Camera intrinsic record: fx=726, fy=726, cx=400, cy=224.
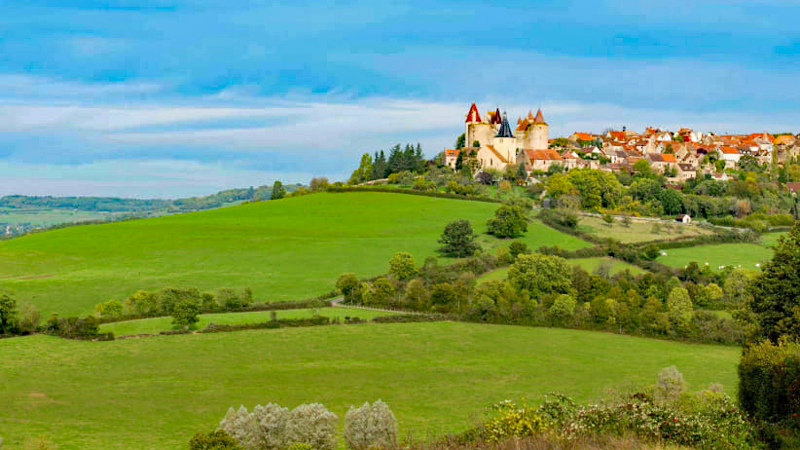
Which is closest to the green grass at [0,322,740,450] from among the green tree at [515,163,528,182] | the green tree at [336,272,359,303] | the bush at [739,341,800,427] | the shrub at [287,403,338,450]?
the shrub at [287,403,338,450]

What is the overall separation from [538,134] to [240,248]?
7382cm

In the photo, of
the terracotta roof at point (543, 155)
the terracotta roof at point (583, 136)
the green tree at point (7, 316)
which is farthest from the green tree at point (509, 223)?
the terracotta roof at point (583, 136)

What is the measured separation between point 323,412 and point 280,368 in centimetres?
1508

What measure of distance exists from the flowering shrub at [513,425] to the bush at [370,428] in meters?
3.59

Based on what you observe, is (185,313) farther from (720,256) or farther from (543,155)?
(543,155)

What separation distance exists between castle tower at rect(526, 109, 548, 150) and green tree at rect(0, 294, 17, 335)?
104126 millimetres

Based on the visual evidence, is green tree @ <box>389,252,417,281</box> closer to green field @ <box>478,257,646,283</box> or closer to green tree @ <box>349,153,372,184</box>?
green field @ <box>478,257,646,283</box>

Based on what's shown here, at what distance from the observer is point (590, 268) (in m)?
68.7

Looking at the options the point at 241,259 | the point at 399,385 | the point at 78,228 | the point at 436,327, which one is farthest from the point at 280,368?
the point at 78,228

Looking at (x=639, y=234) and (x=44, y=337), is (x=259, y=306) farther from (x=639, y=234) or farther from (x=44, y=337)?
(x=639, y=234)

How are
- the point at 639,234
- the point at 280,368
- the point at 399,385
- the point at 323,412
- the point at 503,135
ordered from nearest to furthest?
the point at 323,412 < the point at 399,385 < the point at 280,368 < the point at 639,234 < the point at 503,135

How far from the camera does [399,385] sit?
38062mm

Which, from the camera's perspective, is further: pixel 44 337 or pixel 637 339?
pixel 637 339

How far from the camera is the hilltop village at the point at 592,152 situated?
126688mm
